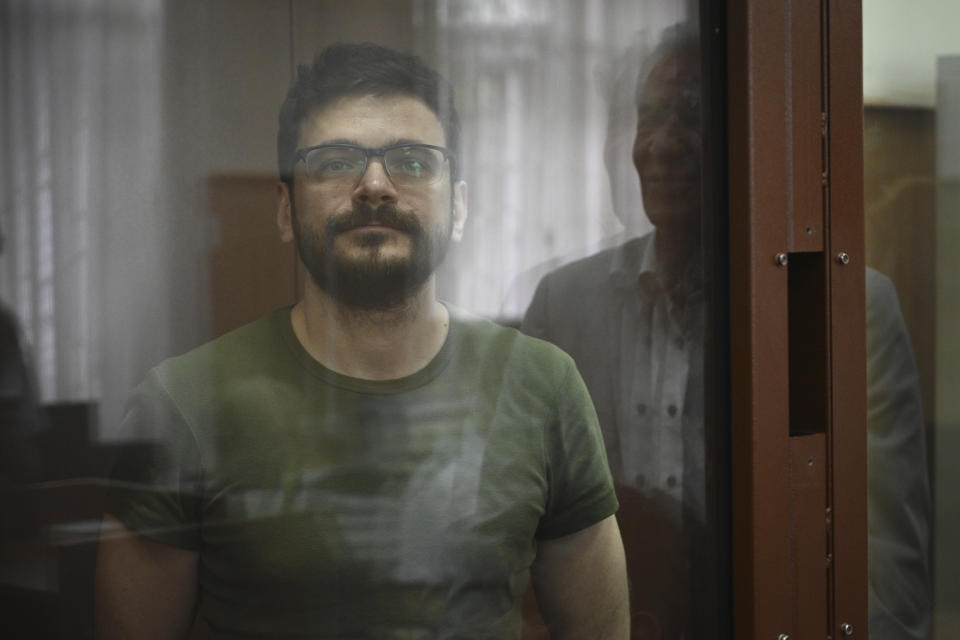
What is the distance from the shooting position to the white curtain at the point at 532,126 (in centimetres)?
115

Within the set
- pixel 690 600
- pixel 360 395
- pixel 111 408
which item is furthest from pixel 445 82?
pixel 690 600

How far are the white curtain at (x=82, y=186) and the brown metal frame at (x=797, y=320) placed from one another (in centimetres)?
72

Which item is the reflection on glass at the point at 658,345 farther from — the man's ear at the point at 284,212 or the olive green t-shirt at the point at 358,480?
the man's ear at the point at 284,212

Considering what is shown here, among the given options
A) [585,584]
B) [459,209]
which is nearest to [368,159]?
[459,209]

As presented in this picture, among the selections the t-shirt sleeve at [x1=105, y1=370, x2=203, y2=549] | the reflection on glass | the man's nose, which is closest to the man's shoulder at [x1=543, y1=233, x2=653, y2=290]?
the reflection on glass

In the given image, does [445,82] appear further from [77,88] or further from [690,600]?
[690,600]

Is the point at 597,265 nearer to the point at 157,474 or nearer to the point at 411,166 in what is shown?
the point at 411,166

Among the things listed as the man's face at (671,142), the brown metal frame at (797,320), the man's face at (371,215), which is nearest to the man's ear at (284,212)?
the man's face at (371,215)

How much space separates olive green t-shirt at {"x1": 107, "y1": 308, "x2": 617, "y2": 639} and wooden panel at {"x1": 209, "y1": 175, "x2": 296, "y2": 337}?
0.07 feet

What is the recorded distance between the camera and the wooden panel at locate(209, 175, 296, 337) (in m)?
1.02

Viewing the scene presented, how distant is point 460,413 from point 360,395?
12 cm

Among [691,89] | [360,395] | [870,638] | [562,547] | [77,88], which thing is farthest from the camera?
[870,638]

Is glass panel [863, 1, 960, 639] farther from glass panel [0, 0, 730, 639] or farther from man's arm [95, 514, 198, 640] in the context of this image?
man's arm [95, 514, 198, 640]

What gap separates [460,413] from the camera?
3.79 feet
